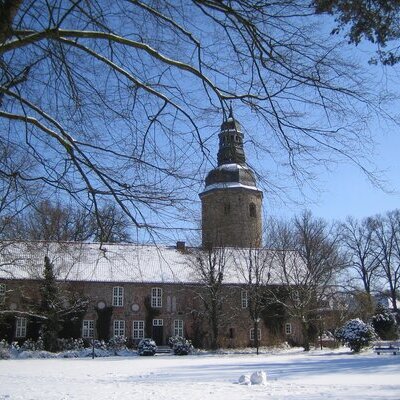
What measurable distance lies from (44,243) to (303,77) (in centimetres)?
446

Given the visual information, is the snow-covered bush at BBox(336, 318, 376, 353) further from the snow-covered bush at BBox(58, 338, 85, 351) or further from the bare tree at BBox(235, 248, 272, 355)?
the snow-covered bush at BBox(58, 338, 85, 351)

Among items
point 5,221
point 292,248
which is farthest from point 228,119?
point 292,248

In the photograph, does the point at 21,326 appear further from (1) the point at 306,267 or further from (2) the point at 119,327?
(1) the point at 306,267

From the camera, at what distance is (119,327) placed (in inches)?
1619

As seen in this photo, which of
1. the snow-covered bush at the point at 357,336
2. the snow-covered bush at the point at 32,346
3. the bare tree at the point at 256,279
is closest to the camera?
the snow-covered bush at the point at 357,336

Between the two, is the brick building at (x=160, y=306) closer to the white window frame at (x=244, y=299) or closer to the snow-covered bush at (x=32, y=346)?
the white window frame at (x=244, y=299)

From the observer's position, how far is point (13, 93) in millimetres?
6105

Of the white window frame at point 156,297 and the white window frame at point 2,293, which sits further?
the white window frame at point 156,297

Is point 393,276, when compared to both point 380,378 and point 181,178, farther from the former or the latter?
point 181,178

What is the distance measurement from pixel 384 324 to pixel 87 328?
23197 millimetres

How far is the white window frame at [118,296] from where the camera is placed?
1638 inches

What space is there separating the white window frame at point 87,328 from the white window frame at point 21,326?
13.2ft

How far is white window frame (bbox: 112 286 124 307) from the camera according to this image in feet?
136

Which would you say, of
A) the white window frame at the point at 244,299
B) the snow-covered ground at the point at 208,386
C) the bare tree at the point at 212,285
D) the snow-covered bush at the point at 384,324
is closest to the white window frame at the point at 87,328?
the bare tree at the point at 212,285
